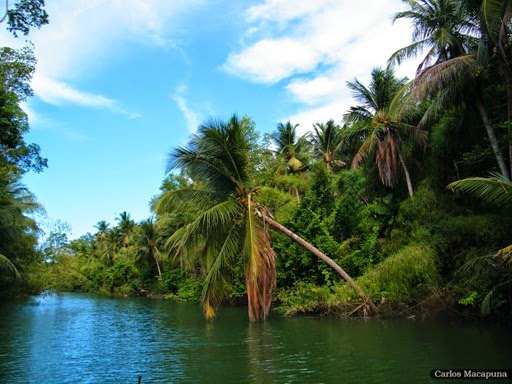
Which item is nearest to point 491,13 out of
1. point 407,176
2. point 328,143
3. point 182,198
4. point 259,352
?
point 259,352

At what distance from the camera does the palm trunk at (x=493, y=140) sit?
53.4ft

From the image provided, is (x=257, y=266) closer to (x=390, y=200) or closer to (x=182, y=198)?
(x=182, y=198)

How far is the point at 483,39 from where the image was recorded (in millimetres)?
15117

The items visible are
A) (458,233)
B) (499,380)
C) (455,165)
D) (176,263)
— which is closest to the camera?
(499,380)

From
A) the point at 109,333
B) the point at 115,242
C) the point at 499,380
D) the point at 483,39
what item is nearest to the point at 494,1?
the point at 483,39

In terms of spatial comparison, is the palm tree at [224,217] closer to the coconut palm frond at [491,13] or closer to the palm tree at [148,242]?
the coconut palm frond at [491,13]

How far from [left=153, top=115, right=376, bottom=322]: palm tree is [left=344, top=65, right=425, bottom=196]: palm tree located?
11.0 m

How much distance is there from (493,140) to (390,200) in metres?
9.58

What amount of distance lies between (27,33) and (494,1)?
41.7 feet

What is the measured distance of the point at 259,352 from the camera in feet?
41.9

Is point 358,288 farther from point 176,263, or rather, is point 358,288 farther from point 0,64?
point 176,263

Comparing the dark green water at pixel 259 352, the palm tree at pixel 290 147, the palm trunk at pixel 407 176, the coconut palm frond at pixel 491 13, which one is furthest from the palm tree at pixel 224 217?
the palm tree at pixel 290 147

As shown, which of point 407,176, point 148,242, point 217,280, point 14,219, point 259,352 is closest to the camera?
point 259,352

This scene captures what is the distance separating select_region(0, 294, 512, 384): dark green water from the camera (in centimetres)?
1000
